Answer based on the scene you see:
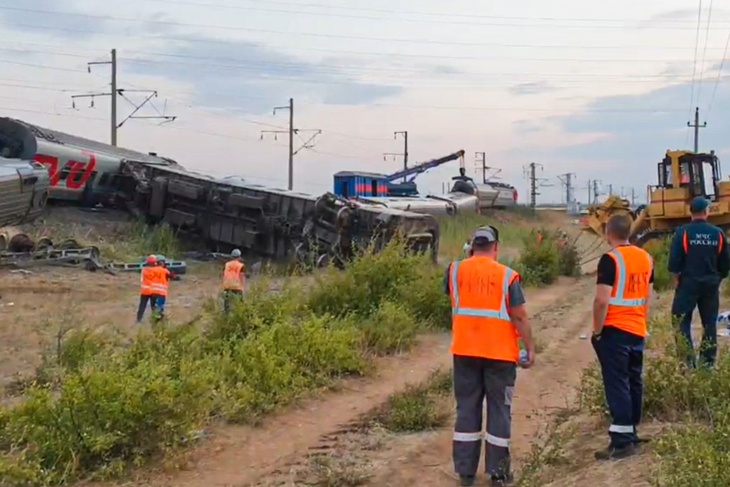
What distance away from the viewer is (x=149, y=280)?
42.0 feet

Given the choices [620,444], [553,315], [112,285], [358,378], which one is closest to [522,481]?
[620,444]

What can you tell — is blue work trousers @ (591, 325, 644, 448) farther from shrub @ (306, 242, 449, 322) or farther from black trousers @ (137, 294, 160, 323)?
black trousers @ (137, 294, 160, 323)

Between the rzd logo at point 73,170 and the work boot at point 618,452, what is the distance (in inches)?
679

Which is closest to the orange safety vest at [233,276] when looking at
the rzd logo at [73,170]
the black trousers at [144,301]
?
the black trousers at [144,301]

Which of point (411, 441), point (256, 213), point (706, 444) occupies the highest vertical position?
point (256, 213)

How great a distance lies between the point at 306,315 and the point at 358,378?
61.0 inches

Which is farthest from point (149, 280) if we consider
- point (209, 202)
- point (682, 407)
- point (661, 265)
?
point (661, 265)

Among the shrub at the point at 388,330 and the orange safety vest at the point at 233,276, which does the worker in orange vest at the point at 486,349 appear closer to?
the shrub at the point at 388,330

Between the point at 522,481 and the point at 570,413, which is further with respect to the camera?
the point at 570,413

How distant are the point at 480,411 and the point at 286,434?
2.19 metres

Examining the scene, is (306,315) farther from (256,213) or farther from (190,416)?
(256,213)

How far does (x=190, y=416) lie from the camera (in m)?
6.50

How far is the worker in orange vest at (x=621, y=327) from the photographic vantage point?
5551mm

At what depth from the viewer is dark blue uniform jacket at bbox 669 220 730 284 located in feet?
23.8
